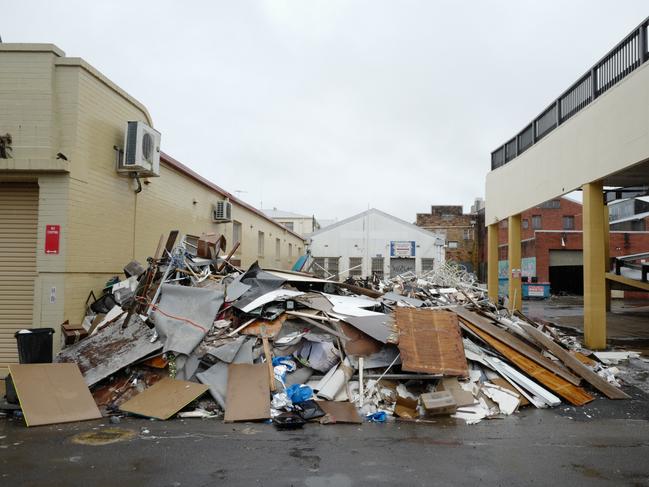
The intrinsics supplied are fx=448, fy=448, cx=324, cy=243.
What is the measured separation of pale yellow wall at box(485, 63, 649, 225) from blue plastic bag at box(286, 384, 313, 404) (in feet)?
27.1

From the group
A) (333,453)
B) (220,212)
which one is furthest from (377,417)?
(220,212)

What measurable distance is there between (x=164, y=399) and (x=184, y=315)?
5.47 ft

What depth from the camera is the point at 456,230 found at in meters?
43.3

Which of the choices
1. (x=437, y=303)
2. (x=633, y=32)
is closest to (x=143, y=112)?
(x=437, y=303)

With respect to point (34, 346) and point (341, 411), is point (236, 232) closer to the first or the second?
point (34, 346)

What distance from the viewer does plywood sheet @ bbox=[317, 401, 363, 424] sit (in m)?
5.91

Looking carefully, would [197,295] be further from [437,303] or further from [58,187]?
[437,303]

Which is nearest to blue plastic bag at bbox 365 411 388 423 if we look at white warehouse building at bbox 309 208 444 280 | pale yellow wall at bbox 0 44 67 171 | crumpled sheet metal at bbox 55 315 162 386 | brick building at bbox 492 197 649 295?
crumpled sheet metal at bbox 55 315 162 386

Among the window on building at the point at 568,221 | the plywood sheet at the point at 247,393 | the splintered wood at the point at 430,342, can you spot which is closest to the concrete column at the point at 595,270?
the splintered wood at the point at 430,342

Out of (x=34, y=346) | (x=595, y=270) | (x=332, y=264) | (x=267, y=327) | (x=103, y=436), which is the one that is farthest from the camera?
(x=332, y=264)

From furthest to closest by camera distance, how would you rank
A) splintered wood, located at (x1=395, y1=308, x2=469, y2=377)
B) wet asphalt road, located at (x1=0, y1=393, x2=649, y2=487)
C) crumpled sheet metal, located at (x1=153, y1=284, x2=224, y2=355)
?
crumpled sheet metal, located at (x1=153, y1=284, x2=224, y2=355) < splintered wood, located at (x1=395, y1=308, x2=469, y2=377) < wet asphalt road, located at (x1=0, y1=393, x2=649, y2=487)

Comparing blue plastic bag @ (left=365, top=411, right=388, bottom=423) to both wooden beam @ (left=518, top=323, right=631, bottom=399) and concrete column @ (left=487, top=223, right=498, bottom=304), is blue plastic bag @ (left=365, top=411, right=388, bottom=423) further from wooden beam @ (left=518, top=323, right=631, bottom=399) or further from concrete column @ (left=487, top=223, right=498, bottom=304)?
concrete column @ (left=487, top=223, right=498, bottom=304)

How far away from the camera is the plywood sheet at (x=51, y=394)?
5875mm

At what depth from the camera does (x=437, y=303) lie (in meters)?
10.6
